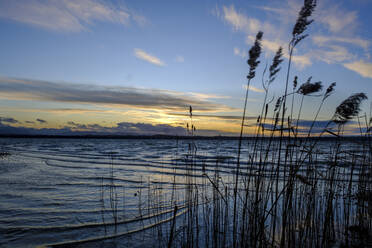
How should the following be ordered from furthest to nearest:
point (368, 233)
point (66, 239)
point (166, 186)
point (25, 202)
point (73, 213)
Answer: point (166, 186), point (25, 202), point (73, 213), point (66, 239), point (368, 233)

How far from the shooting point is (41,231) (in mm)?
4684

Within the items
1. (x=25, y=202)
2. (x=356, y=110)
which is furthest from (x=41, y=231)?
(x=356, y=110)

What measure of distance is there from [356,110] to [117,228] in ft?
14.6

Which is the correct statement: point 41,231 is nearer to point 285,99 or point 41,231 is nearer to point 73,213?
point 73,213

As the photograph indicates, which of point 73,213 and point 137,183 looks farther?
point 137,183

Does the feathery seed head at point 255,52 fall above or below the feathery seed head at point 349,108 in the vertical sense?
above

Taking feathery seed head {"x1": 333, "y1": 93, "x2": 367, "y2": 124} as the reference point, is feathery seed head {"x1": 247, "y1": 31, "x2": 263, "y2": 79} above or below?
above

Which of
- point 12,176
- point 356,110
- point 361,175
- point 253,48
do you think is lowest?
point 12,176

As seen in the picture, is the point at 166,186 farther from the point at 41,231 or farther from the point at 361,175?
the point at 361,175

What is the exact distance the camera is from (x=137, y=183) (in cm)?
970

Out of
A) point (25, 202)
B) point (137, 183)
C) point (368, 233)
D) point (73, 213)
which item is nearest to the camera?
point (368, 233)

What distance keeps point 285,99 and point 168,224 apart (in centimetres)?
338

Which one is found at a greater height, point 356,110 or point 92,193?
point 356,110

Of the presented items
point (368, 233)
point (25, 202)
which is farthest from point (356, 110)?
point (25, 202)
